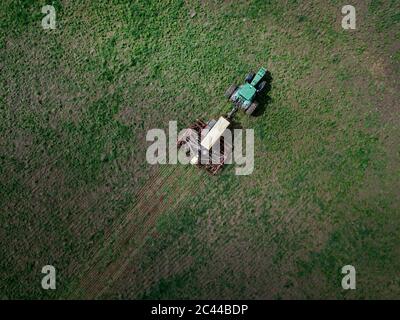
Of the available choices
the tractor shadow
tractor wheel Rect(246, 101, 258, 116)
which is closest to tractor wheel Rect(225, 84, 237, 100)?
tractor wheel Rect(246, 101, 258, 116)

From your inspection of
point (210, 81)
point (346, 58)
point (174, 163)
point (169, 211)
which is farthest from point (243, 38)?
point (169, 211)

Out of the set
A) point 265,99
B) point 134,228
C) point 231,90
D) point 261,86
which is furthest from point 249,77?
Result: point 134,228

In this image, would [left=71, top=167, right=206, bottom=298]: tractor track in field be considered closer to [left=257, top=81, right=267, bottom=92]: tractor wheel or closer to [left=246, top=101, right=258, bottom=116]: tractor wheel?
[left=246, top=101, right=258, bottom=116]: tractor wheel

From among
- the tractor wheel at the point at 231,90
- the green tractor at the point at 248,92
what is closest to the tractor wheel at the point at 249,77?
the green tractor at the point at 248,92

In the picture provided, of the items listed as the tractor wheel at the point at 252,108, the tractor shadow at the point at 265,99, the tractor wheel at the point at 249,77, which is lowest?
the tractor wheel at the point at 252,108

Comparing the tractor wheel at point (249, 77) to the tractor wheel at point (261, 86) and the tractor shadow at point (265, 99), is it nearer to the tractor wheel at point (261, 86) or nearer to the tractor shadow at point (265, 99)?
the tractor wheel at point (261, 86)

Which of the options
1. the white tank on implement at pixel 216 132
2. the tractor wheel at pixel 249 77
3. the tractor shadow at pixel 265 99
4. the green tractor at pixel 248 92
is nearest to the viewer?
the white tank on implement at pixel 216 132

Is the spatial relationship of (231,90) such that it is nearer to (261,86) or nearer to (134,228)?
(261,86)
